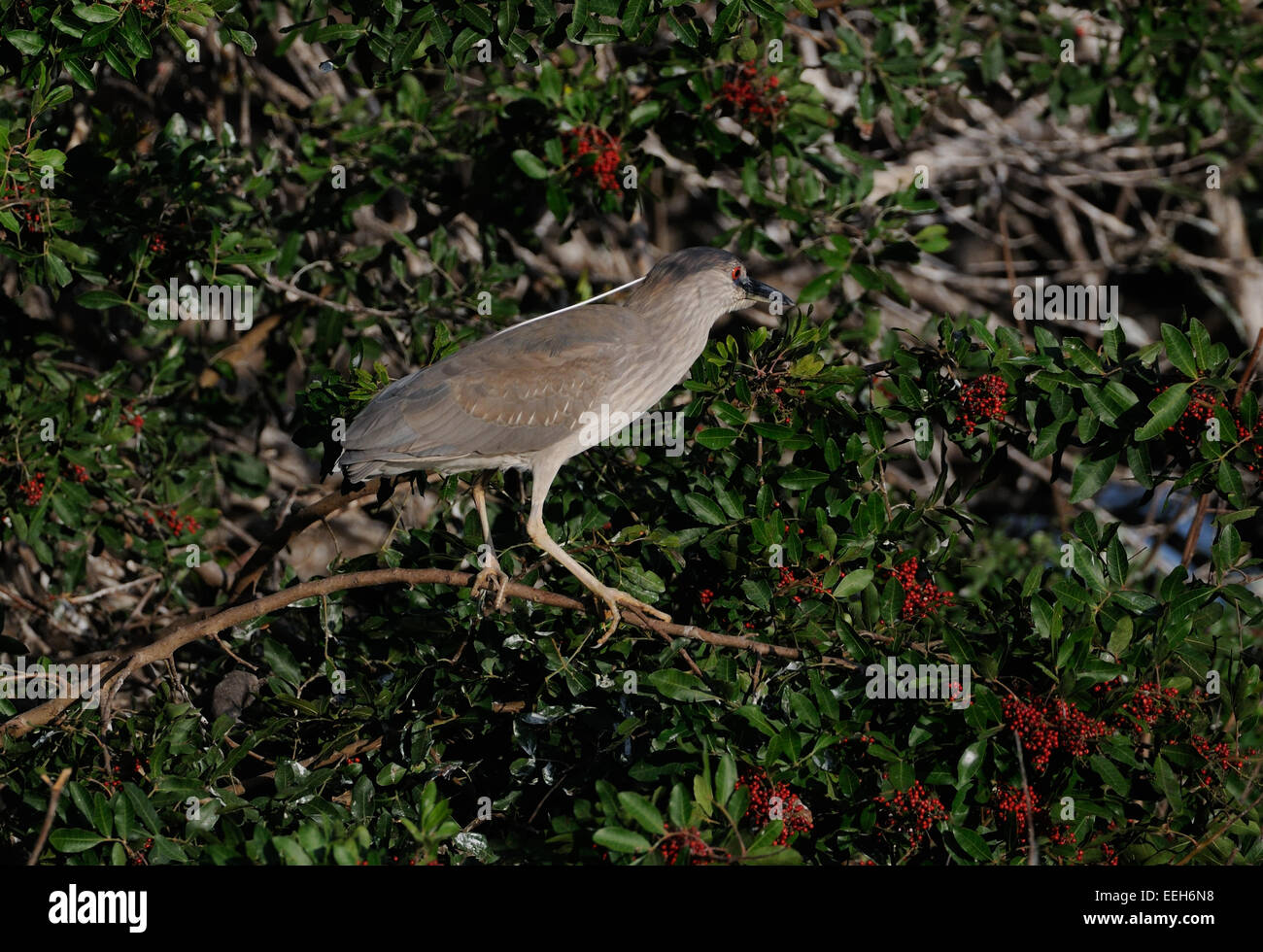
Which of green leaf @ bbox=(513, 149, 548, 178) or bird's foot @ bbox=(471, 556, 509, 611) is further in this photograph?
green leaf @ bbox=(513, 149, 548, 178)

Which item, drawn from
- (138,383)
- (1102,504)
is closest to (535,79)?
(138,383)

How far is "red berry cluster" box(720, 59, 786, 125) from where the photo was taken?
4199mm

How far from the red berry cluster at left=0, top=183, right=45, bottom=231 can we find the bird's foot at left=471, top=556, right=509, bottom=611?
163 cm

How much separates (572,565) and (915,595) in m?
0.91

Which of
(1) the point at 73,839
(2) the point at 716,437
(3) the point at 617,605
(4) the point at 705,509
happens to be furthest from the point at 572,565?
(1) the point at 73,839

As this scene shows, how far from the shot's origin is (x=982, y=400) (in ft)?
10.2

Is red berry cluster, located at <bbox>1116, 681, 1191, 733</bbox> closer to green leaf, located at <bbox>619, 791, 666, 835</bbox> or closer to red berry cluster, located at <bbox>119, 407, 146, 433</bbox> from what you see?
green leaf, located at <bbox>619, 791, 666, 835</bbox>

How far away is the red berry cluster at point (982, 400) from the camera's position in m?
3.07

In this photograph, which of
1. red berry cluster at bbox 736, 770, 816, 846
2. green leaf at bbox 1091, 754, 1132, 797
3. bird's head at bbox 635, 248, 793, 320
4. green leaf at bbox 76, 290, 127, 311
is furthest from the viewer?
green leaf at bbox 76, 290, 127, 311

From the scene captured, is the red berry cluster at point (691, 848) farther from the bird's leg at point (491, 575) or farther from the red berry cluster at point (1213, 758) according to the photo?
the red berry cluster at point (1213, 758)

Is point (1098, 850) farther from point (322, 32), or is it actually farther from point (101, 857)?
point (322, 32)

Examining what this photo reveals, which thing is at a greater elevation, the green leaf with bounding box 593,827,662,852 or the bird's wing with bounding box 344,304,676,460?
the bird's wing with bounding box 344,304,676,460

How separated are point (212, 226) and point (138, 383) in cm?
142

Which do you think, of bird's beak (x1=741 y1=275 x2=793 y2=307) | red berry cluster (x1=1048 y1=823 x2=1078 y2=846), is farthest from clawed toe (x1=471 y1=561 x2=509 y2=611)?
red berry cluster (x1=1048 y1=823 x2=1078 y2=846)
